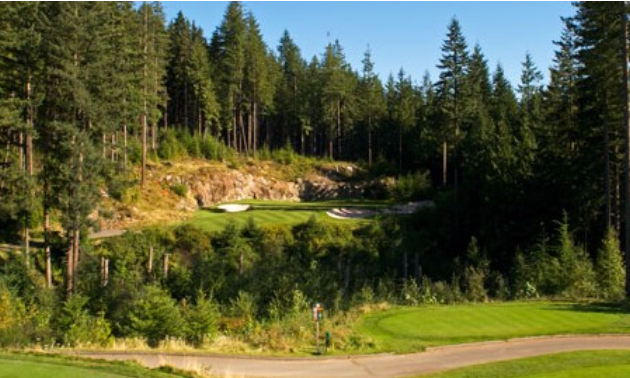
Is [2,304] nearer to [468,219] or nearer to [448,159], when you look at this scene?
[468,219]

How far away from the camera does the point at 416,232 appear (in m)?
46.2

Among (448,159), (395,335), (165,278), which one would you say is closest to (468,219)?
(448,159)

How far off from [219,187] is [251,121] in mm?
22041

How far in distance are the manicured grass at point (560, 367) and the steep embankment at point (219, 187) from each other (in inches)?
858

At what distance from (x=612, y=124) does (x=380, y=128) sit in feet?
158

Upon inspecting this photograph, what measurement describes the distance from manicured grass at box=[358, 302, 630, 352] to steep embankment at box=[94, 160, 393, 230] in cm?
1733

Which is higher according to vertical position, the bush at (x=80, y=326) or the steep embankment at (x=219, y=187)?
the steep embankment at (x=219, y=187)

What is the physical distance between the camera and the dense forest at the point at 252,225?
2767 cm

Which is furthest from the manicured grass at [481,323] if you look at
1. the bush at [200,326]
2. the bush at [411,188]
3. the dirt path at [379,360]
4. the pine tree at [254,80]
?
the pine tree at [254,80]

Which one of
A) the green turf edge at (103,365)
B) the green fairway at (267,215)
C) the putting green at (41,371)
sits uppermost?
the green fairway at (267,215)

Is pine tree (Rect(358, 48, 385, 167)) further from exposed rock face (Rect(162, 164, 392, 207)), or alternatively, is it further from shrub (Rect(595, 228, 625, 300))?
shrub (Rect(595, 228, 625, 300))

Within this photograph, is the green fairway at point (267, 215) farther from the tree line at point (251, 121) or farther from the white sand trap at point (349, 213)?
the tree line at point (251, 121)

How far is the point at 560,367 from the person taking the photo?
52.0 ft

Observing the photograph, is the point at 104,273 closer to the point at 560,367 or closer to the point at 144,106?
the point at 144,106
